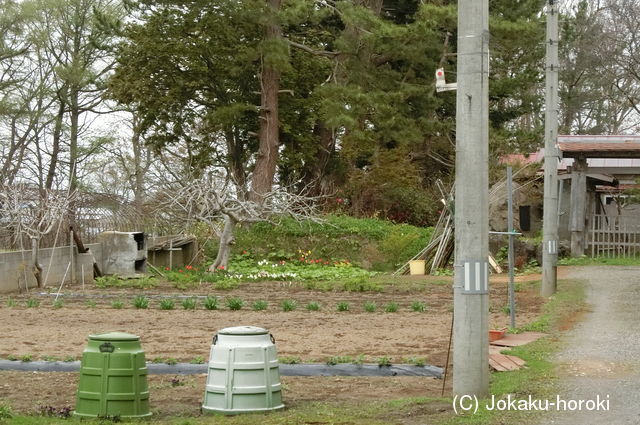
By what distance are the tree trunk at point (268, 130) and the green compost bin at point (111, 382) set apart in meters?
25.8

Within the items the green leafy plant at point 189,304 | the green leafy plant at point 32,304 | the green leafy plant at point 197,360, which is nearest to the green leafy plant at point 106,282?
the green leafy plant at point 32,304

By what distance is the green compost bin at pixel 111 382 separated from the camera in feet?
29.6

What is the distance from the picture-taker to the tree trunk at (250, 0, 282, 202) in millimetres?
35312

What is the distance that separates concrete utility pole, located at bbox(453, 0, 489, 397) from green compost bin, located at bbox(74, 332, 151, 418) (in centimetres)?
304

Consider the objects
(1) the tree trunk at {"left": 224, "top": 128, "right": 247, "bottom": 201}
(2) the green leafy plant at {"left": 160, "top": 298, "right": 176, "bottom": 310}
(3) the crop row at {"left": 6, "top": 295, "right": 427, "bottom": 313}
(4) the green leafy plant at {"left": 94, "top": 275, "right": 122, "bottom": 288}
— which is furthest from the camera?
(1) the tree trunk at {"left": 224, "top": 128, "right": 247, "bottom": 201}

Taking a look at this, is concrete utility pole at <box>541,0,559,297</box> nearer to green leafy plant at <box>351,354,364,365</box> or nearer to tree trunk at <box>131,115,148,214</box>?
green leafy plant at <box>351,354,364,365</box>

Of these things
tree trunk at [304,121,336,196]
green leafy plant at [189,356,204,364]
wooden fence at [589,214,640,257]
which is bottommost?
green leafy plant at [189,356,204,364]

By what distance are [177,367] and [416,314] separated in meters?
6.80

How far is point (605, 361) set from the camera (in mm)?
11617

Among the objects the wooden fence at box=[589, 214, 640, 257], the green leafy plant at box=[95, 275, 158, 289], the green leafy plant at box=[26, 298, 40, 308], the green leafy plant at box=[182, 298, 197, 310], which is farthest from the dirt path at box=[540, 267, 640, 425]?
the wooden fence at box=[589, 214, 640, 257]

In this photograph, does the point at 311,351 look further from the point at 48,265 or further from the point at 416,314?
the point at 48,265

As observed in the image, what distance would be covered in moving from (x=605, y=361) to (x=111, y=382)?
19.1ft

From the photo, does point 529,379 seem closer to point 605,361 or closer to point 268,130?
point 605,361

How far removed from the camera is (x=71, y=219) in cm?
2712
